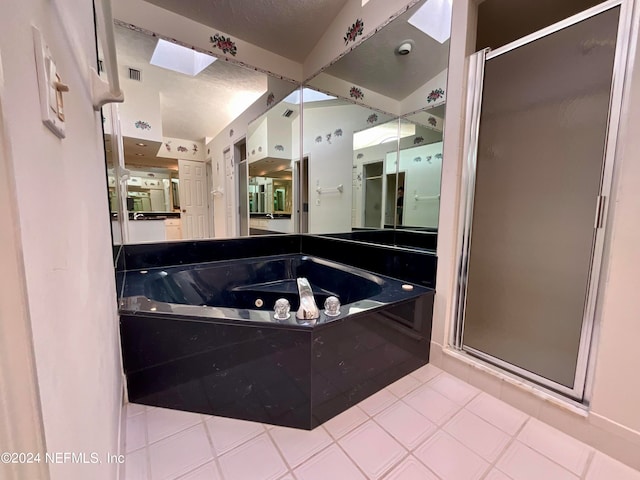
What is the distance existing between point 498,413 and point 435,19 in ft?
7.18

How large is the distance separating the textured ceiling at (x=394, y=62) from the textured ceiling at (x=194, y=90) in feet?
2.68

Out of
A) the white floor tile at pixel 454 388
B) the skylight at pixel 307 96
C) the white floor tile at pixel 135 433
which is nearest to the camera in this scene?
the white floor tile at pixel 135 433

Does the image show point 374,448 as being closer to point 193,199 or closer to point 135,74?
point 193,199

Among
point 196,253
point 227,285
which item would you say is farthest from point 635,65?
point 196,253

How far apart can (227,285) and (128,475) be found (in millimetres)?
1352

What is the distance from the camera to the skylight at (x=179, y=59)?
2000 millimetres

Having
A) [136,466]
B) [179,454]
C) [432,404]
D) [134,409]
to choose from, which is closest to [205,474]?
[179,454]

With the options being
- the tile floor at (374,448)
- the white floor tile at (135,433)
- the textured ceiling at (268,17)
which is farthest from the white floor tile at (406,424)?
the textured ceiling at (268,17)

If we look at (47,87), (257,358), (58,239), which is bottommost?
(257,358)

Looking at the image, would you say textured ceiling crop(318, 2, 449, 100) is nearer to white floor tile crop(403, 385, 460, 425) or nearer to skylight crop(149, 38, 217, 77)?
skylight crop(149, 38, 217, 77)

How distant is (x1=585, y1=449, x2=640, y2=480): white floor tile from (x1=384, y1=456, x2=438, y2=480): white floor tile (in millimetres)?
589

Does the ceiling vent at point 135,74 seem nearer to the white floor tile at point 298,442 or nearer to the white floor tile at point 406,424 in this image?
the white floor tile at point 298,442

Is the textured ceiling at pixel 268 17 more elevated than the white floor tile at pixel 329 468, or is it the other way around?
the textured ceiling at pixel 268 17

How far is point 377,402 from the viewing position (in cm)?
135
